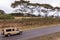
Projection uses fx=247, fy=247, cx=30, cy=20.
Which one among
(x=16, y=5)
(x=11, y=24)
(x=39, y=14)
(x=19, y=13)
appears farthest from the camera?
(x=39, y=14)

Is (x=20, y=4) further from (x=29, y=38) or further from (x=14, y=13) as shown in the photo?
(x=29, y=38)

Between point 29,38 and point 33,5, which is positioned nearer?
point 29,38

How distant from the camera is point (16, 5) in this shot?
7888 centimetres

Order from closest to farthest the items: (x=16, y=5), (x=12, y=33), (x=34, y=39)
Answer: (x=34, y=39) < (x=12, y=33) < (x=16, y=5)

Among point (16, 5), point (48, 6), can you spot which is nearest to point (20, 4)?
point (16, 5)

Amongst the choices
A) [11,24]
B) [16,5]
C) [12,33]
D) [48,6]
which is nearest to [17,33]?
[12,33]

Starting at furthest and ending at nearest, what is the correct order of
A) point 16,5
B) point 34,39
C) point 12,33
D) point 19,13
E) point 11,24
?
point 19,13 < point 16,5 < point 11,24 < point 12,33 < point 34,39

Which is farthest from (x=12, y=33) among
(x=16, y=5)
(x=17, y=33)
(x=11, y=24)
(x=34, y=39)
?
(x=16, y=5)

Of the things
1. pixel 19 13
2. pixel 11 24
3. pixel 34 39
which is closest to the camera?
pixel 34 39

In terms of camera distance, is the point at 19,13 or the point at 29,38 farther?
the point at 19,13

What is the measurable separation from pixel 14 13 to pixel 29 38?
50883 millimetres

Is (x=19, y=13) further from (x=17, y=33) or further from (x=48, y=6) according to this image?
(x=17, y=33)

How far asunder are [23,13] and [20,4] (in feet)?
17.9

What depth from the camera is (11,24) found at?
2184 inches
